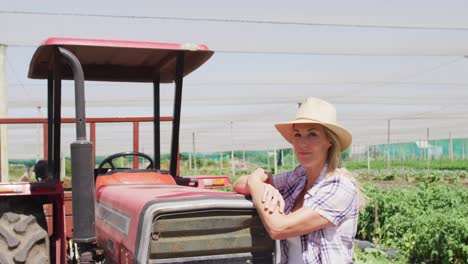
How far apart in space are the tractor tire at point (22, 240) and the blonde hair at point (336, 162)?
1.67 metres

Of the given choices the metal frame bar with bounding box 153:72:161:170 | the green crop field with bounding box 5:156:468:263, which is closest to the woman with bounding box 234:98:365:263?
the metal frame bar with bounding box 153:72:161:170

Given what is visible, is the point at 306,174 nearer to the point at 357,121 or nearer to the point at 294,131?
the point at 294,131

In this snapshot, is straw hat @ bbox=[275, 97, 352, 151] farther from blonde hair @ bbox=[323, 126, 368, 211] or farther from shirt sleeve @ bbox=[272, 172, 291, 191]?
shirt sleeve @ bbox=[272, 172, 291, 191]

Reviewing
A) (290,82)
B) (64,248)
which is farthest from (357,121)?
(64,248)

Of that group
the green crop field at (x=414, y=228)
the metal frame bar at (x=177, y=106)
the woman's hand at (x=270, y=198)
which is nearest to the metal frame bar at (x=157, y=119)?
the metal frame bar at (x=177, y=106)

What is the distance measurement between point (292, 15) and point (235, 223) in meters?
7.22

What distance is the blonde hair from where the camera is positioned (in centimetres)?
252

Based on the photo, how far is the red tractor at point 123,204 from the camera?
2434 mm

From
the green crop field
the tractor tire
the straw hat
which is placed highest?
the straw hat

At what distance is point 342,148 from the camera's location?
266 centimetres

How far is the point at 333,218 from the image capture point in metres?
2.37

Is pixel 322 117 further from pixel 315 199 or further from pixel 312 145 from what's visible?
pixel 315 199

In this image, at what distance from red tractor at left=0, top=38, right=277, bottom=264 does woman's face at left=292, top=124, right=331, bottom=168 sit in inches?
12.0

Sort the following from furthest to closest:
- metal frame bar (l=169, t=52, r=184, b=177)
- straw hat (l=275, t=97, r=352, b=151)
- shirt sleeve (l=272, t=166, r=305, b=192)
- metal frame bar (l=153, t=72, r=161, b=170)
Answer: metal frame bar (l=153, t=72, r=161, b=170) → metal frame bar (l=169, t=52, r=184, b=177) → shirt sleeve (l=272, t=166, r=305, b=192) → straw hat (l=275, t=97, r=352, b=151)
